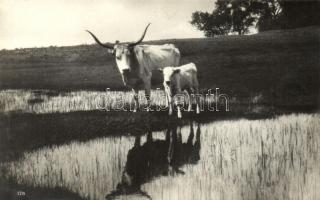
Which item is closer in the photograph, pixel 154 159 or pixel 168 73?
pixel 154 159

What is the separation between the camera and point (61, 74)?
2.38 m

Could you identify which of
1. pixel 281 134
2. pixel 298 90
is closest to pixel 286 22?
pixel 298 90

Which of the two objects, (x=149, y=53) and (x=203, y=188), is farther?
(x=149, y=53)

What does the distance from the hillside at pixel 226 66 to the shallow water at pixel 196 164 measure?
0.14 m

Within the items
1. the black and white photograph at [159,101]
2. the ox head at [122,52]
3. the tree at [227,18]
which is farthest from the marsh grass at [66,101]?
the tree at [227,18]

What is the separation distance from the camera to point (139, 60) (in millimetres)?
2471

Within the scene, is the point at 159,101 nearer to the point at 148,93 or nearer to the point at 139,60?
the point at 148,93

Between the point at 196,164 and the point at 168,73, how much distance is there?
455 millimetres

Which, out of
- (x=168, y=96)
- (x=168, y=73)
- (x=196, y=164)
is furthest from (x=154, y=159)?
(x=168, y=73)

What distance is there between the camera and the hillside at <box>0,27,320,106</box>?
7.70ft

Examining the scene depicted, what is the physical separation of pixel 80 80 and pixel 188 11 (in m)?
0.59

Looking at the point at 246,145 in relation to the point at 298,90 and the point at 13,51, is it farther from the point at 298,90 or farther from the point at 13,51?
the point at 13,51

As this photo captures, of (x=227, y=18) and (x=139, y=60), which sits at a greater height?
(x=227, y=18)

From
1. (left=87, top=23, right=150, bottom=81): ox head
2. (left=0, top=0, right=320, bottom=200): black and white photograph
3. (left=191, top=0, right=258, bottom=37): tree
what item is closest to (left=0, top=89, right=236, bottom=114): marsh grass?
(left=0, top=0, right=320, bottom=200): black and white photograph
